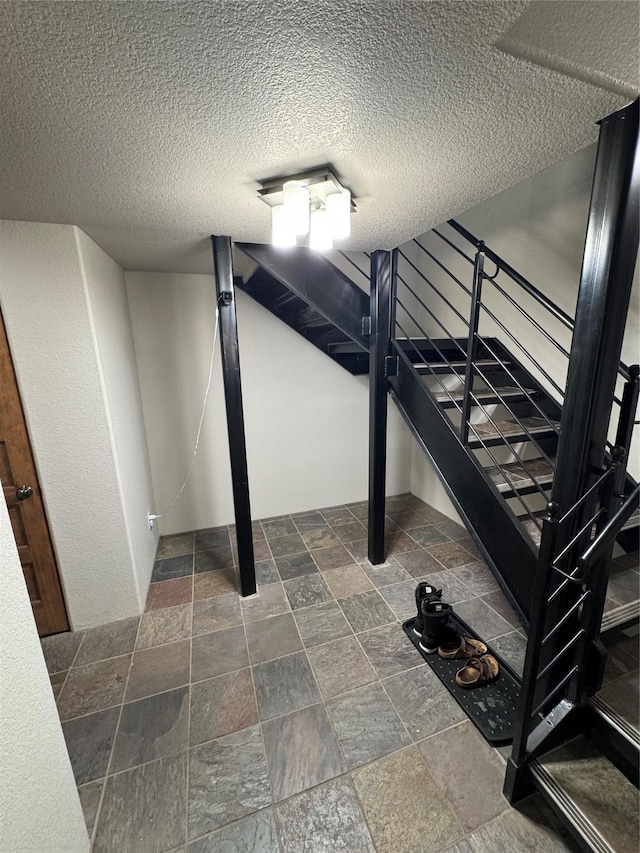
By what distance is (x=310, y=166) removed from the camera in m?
1.20

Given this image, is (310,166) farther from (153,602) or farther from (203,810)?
(153,602)

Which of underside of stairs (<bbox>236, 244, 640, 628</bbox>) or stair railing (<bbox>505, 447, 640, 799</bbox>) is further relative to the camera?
underside of stairs (<bbox>236, 244, 640, 628</bbox>)

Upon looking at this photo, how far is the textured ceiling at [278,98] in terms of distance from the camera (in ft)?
2.19

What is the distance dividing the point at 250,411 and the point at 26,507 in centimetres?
169

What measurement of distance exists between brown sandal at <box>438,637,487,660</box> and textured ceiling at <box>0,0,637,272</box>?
2159mm

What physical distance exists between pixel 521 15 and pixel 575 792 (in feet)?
7.18

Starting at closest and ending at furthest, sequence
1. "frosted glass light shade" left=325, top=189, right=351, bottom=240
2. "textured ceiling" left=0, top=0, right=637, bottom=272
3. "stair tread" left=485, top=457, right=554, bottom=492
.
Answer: "textured ceiling" left=0, top=0, right=637, bottom=272, "frosted glass light shade" left=325, top=189, right=351, bottom=240, "stair tread" left=485, top=457, right=554, bottom=492

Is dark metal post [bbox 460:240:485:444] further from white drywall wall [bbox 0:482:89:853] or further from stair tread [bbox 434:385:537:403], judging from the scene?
white drywall wall [bbox 0:482:89:853]

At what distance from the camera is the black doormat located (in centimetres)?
140

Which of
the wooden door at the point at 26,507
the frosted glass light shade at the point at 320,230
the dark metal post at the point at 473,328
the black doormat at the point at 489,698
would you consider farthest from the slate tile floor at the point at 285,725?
the frosted glass light shade at the point at 320,230

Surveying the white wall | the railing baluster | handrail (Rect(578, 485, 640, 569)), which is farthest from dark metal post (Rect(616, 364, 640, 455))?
the white wall

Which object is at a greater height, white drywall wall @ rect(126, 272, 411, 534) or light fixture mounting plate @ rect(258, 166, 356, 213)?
light fixture mounting plate @ rect(258, 166, 356, 213)

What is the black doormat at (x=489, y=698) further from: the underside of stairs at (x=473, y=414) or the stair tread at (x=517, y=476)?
the stair tread at (x=517, y=476)

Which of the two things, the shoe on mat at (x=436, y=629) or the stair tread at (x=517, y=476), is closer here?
the stair tread at (x=517, y=476)
